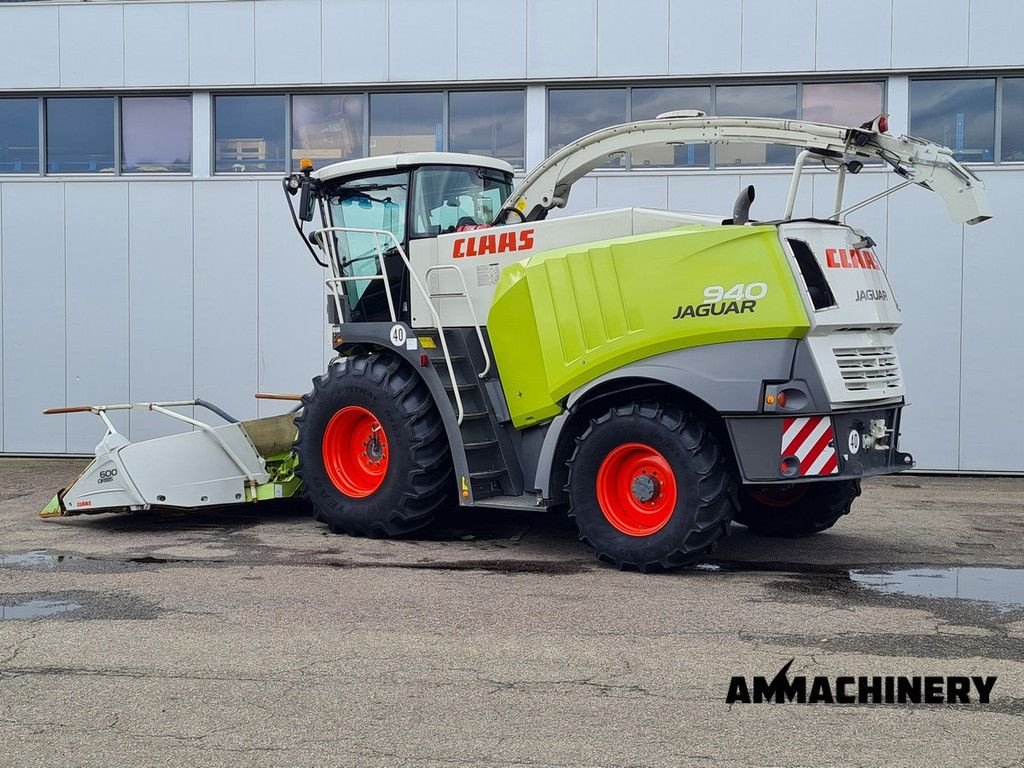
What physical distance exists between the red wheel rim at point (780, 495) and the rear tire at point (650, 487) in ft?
4.85

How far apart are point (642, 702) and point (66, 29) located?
1351 cm

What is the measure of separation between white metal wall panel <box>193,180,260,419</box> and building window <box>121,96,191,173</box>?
0.61m

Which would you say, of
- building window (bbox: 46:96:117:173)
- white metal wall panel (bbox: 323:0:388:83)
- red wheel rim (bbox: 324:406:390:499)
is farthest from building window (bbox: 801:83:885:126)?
building window (bbox: 46:96:117:173)

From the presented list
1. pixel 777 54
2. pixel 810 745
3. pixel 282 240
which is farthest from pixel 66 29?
pixel 810 745

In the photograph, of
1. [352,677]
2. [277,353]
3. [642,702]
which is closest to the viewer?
[642,702]

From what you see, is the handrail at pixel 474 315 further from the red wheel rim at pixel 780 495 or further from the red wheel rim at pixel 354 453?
the red wheel rim at pixel 780 495

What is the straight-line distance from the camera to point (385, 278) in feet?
30.7

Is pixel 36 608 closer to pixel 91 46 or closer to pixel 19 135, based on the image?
pixel 91 46

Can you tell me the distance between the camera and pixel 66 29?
601 inches

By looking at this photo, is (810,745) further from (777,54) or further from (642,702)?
(777,54)

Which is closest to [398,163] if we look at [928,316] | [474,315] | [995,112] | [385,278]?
[385,278]

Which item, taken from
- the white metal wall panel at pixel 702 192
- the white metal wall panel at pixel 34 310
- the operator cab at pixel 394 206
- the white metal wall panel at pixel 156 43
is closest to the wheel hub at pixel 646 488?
the operator cab at pixel 394 206

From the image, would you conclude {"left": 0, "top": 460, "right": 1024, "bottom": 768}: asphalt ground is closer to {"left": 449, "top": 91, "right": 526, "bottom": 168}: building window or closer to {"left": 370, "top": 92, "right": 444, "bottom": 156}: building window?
{"left": 449, "top": 91, "right": 526, "bottom": 168}: building window

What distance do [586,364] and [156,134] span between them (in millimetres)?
9501
